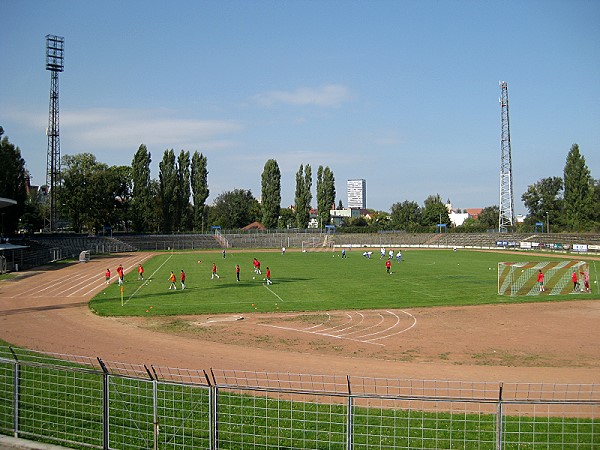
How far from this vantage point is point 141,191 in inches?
4006

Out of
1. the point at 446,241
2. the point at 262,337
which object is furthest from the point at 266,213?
the point at 262,337

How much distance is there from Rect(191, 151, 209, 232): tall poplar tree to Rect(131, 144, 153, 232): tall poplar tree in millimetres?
8873

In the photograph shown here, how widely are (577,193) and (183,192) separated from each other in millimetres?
74201

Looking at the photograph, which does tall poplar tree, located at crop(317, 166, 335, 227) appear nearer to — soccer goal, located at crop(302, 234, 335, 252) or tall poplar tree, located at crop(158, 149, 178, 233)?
soccer goal, located at crop(302, 234, 335, 252)

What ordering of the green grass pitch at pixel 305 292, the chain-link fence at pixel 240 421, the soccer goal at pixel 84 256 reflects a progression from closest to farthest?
the chain-link fence at pixel 240 421
the green grass pitch at pixel 305 292
the soccer goal at pixel 84 256

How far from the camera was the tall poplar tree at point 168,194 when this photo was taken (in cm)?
10212

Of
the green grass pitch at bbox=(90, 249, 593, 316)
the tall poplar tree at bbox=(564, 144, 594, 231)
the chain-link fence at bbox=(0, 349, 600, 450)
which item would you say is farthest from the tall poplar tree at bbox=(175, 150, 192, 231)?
the chain-link fence at bbox=(0, 349, 600, 450)

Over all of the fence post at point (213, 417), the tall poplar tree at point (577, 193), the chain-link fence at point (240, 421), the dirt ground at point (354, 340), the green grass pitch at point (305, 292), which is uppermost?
the tall poplar tree at point (577, 193)

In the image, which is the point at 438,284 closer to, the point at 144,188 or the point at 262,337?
the point at 262,337

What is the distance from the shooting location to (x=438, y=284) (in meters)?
38.7

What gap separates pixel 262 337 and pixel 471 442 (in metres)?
12.7

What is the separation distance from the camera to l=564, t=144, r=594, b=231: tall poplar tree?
304 feet

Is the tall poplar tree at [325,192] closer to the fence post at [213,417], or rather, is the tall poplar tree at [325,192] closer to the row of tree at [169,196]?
the row of tree at [169,196]

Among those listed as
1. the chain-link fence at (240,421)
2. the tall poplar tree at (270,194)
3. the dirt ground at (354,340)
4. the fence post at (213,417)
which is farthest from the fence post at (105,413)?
the tall poplar tree at (270,194)
